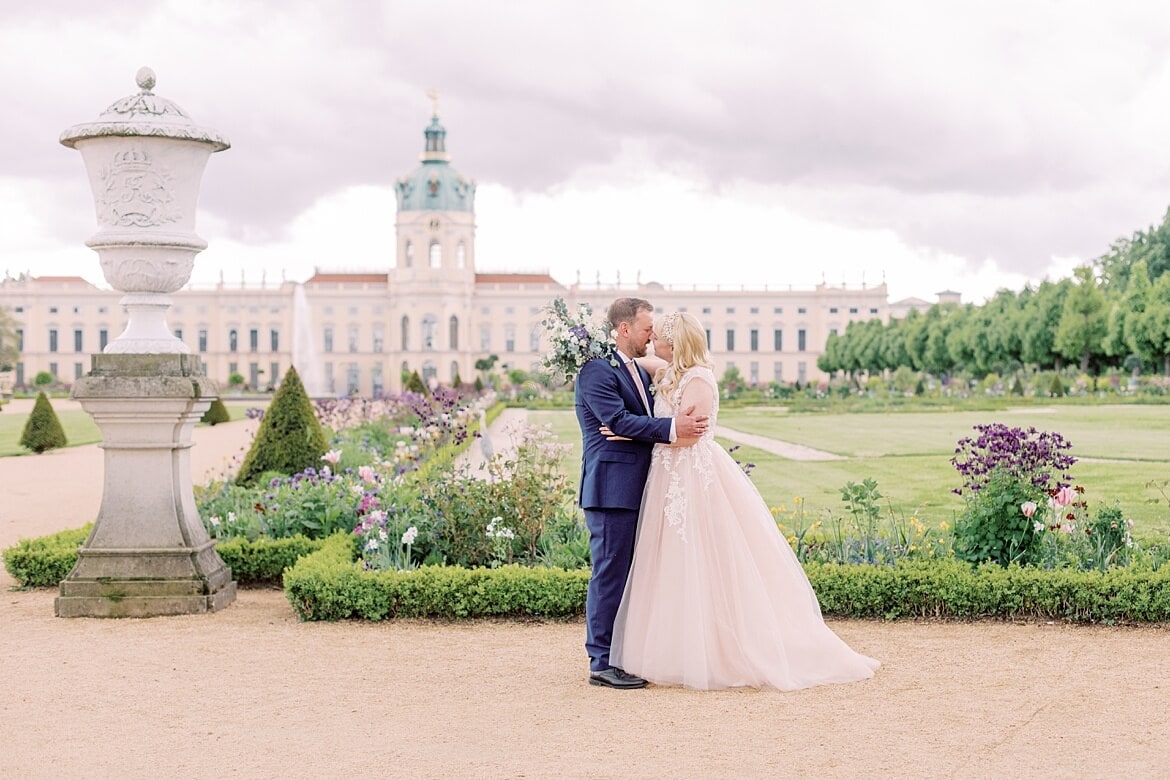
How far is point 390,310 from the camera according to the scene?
5856 centimetres

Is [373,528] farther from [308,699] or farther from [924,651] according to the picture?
[924,651]

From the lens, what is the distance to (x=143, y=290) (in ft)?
15.7

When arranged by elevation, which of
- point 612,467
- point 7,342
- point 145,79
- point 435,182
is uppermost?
point 435,182

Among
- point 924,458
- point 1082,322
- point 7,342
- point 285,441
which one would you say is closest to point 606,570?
point 285,441

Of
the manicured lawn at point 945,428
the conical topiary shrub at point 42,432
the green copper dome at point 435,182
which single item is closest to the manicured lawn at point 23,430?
the conical topiary shrub at point 42,432

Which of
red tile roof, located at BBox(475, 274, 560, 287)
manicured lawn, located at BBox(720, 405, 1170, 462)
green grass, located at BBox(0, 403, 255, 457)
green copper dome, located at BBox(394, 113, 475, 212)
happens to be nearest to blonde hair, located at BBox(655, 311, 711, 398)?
manicured lawn, located at BBox(720, 405, 1170, 462)

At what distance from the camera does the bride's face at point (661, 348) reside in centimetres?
367

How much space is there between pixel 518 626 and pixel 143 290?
6.57 ft

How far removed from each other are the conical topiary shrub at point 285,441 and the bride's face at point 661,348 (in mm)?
4163

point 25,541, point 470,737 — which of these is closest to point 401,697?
point 470,737

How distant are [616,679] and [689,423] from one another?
77 cm

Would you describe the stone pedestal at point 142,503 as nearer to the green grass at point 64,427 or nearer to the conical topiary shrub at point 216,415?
the green grass at point 64,427

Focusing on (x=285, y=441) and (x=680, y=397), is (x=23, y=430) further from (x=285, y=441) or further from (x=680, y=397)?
(x=680, y=397)

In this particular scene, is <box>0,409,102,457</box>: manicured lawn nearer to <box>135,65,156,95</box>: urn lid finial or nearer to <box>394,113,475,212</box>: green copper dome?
<box>135,65,156,95</box>: urn lid finial
